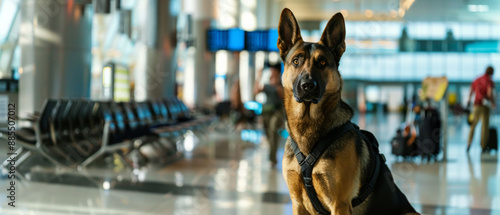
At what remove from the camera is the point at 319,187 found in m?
2.46

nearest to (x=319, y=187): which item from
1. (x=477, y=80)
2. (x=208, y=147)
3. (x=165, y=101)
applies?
(x=477, y=80)

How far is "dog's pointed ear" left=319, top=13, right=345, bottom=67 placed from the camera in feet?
8.18

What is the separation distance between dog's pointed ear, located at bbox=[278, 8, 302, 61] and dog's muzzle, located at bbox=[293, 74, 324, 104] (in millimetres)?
260

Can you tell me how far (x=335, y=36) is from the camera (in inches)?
99.0

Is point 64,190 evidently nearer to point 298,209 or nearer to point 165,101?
point 298,209

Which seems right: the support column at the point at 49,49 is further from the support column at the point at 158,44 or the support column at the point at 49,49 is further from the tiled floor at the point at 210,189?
the support column at the point at 158,44

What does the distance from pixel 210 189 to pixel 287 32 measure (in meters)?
4.26

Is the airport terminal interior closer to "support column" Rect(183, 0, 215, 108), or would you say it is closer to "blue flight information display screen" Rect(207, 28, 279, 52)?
"blue flight information display screen" Rect(207, 28, 279, 52)

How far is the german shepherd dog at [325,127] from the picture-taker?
242cm

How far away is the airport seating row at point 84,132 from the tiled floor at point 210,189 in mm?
372

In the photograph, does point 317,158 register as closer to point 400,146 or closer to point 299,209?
point 299,209

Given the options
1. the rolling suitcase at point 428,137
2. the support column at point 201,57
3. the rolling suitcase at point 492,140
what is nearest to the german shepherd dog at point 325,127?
the rolling suitcase at point 428,137

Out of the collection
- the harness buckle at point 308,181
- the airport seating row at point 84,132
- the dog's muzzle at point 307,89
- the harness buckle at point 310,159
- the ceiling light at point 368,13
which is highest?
the ceiling light at point 368,13

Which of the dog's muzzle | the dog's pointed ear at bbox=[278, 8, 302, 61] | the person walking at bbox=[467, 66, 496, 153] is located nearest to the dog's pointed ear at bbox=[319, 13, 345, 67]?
the dog's pointed ear at bbox=[278, 8, 302, 61]
